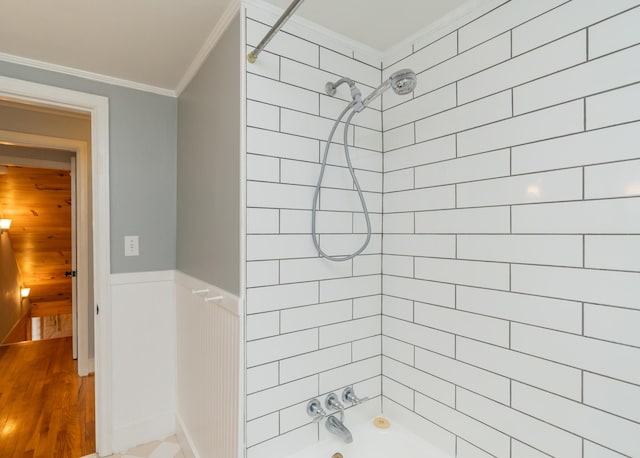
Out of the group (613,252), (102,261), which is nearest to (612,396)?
(613,252)

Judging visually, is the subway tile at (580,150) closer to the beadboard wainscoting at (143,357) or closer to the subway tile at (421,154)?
the subway tile at (421,154)

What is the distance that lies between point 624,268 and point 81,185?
140 inches

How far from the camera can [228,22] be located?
1333mm

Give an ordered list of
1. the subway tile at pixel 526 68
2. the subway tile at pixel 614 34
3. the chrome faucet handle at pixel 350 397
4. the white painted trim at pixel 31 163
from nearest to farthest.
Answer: the subway tile at pixel 614 34 < the subway tile at pixel 526 68 < the chrome faucet handle at pixel 350 397 < the white painted trim at pixel 31 163

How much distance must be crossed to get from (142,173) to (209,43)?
3.09ft

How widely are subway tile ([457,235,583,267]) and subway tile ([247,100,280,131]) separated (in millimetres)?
853

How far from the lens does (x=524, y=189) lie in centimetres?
108

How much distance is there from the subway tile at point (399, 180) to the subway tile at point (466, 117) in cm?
16

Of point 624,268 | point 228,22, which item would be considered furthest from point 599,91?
point 228,22

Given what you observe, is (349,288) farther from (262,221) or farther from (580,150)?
(580,150)

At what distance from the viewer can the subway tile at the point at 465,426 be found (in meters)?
1.16

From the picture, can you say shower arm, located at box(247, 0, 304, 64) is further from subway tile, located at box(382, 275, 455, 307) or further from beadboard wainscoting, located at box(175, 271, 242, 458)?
subway tile, located at box(382, 275, 455, 307)

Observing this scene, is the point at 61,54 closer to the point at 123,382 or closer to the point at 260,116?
the point at 260,116

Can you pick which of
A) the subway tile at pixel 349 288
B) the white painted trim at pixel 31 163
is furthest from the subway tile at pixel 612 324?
the white painted trim at pixel 31 163
